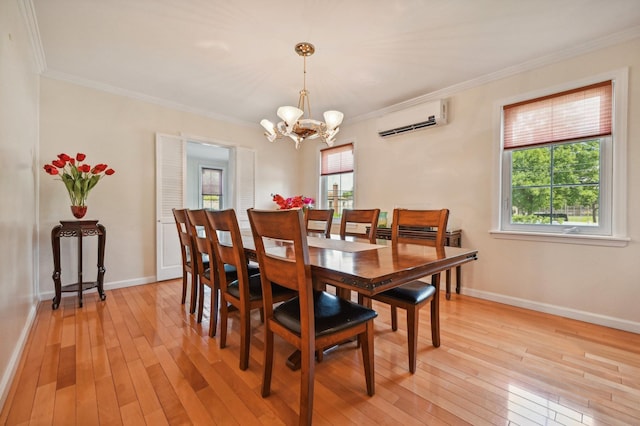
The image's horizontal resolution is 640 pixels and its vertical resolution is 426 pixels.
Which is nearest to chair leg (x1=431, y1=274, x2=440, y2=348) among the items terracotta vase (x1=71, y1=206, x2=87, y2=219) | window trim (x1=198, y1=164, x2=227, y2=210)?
terracotta vase (x1=71, y1=206, x2=87, y2=219)

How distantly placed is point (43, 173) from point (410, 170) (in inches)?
162

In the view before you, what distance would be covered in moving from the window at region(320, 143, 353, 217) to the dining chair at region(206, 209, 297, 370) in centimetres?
276

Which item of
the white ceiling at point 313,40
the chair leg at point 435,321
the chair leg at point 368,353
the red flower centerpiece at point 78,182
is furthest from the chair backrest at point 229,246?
the red flower centerpiece at point 78,182

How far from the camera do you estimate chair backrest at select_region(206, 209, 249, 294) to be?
156cm

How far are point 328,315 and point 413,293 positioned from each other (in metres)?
0.62

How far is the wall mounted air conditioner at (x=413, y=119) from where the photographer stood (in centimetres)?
320

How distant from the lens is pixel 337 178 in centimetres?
463

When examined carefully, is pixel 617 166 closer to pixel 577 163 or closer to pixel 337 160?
pixel 577 163

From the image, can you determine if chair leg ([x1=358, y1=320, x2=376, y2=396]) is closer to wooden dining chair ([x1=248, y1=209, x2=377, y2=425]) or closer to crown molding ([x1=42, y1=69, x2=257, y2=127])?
wooden dining chair ([x1=248, y1=209, x2=377, y2=425])

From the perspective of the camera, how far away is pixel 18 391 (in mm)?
1460

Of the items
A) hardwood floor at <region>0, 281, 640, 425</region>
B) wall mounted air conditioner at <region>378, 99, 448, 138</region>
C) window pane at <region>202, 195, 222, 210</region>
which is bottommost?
hardwood floor at <region>0, 281, 640, 425</region>

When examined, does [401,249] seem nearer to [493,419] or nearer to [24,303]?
[493,419]

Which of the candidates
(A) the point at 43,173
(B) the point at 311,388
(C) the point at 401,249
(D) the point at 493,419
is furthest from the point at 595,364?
(A) the point at 43,173

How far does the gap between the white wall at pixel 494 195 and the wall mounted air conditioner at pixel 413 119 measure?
103mm
